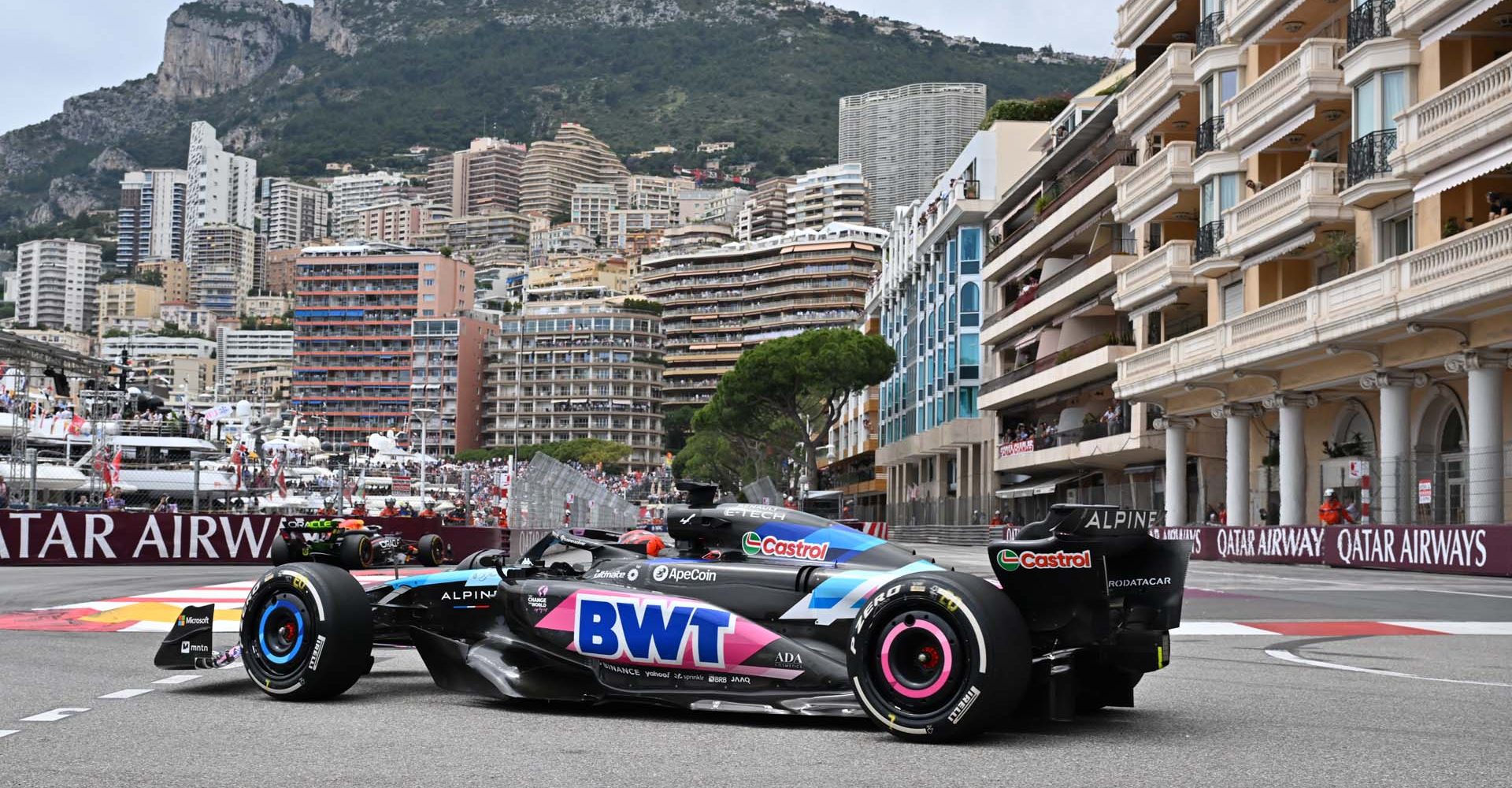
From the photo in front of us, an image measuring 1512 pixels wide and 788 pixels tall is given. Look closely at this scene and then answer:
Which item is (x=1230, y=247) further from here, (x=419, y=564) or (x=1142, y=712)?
(x=1142, y=712)

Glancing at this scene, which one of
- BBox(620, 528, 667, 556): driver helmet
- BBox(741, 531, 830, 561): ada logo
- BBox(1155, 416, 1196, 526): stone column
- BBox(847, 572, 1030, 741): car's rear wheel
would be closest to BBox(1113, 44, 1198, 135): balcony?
BBox(1155, 416, 1196, 526): stone column

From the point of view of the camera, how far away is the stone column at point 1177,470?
45719mm

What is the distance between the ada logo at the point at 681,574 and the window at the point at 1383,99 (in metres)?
26.9

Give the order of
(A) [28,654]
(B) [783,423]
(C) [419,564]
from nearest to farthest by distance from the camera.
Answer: (A) [28,654], (C) [419,564], (B) [783,423]

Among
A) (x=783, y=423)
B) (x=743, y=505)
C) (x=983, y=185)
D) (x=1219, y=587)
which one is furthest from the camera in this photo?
(x=783, y=423)

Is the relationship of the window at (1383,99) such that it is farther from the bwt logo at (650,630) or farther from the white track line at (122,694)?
the white track line at (122,694)

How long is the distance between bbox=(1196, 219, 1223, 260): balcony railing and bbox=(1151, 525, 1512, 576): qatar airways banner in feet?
26.5

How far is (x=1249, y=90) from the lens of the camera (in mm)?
38438

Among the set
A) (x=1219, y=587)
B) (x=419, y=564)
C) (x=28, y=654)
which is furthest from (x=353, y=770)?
(x=419, y=564)

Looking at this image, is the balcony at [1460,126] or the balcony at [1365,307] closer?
the balcony at [1365,307]

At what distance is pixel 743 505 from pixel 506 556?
1429 millimetres

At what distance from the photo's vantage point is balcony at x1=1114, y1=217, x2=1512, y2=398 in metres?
26.7

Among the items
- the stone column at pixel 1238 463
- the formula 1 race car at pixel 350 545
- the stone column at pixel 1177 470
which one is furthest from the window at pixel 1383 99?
the formula 1 race car at pixel 350 545

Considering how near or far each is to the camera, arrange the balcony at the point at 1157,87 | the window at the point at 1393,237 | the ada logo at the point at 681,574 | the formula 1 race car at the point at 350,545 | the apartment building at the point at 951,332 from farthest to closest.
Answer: the apartment building at the point at 951,332 < the balcony at the point at 1157,87 < the window at the point at 1393,237 < the formula 1 race car at the point at 350,545 < the ada logo at the point at 681,574
